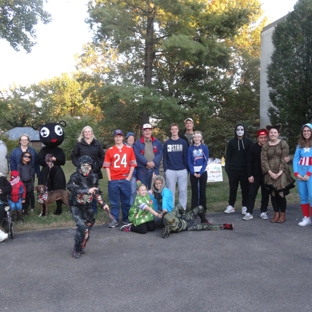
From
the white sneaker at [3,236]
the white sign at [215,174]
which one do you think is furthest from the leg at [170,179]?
the white sign at [215,174]

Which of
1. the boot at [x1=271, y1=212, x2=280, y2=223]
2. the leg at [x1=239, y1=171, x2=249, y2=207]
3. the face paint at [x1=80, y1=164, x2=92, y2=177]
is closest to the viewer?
the face paint at [x1=80, y1=164, x2=92, y2=177]

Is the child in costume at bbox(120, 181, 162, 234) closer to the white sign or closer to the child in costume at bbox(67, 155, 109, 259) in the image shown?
the child in costume at bbox(67, 155, 109, 259)

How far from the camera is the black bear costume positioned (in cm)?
814

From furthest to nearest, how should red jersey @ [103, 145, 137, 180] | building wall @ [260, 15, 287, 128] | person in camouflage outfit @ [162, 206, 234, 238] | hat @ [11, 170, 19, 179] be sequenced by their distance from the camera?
building wall @ [260, 15, 287, 128]
hat @ [11, 170, 19, 179]
red jersey @ [103, 145, 137, 180]
person in camouflage outfit @ [162, 206, 234, 238]

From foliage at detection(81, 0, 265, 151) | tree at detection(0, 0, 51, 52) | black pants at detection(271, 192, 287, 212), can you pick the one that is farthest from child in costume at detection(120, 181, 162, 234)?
tree at detection(0, 0, 51, 52)

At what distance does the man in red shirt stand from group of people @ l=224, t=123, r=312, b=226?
222 cm

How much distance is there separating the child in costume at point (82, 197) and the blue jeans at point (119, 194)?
1.69m

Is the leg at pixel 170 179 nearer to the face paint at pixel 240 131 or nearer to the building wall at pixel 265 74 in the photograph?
the face paint at pixel 240 131

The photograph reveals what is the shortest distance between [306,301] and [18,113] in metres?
68.2

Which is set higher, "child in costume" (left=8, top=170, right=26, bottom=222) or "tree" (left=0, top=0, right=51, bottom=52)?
"tree" (left=0, top=0, right=51, bottom=52)

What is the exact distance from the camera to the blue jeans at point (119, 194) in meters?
7.30

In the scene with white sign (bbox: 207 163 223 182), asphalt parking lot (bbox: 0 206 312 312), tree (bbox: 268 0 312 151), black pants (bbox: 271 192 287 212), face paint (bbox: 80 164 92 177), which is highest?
tree (bbox: 268 0 312 151)

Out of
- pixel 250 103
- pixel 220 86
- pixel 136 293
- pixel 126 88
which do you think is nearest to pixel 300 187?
pixel 136 293

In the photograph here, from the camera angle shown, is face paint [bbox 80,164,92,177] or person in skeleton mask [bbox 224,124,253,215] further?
person in skeleton mask [bbox 224,124,253,215]
